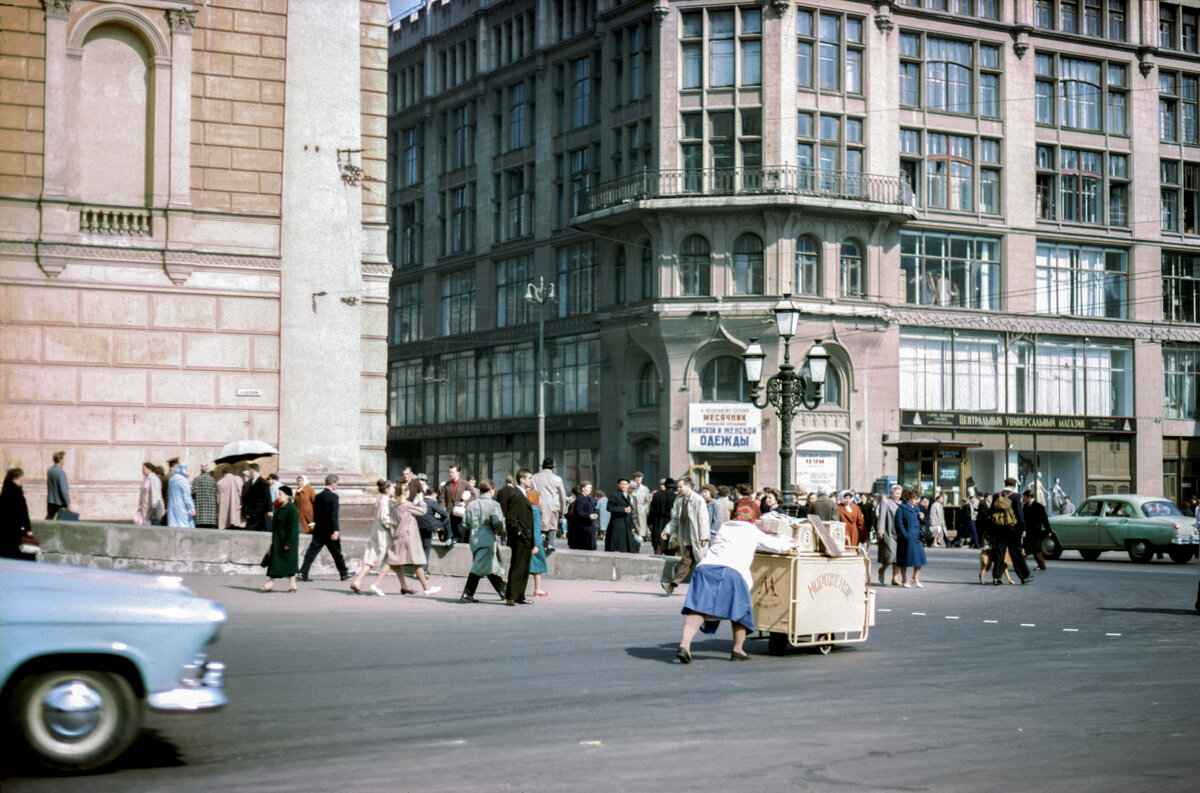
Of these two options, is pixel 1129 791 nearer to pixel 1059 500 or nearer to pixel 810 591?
pixel 810 591

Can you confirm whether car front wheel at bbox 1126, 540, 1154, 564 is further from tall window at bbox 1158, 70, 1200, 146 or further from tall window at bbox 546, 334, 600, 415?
tall window at bbox 1158, 70, 1200, 146

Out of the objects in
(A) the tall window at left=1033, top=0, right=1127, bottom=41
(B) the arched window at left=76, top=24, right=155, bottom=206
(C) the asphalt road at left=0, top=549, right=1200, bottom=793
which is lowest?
(C) the asphalt road at left=0, top=549, right=1200, bottom=793

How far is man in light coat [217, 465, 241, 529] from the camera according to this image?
80.6 ft

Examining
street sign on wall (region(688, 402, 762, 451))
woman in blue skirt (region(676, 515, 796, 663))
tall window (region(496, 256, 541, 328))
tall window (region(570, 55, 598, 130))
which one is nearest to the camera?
woman in blue skirt (region(676, 515, 796, 663))

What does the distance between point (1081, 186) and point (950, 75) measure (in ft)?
25.0

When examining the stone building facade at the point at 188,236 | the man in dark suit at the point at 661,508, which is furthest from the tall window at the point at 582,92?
the man in dark suit at the point at 661,508

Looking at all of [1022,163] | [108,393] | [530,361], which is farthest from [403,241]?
[108,393]

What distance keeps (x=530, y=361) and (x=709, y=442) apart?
12.7 m

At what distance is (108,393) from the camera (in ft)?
A: 81.3

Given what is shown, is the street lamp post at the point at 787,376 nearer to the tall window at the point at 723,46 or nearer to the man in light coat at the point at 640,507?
the man in light coat at the point at 640,507

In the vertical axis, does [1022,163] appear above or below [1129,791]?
above

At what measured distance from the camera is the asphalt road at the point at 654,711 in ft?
26.5

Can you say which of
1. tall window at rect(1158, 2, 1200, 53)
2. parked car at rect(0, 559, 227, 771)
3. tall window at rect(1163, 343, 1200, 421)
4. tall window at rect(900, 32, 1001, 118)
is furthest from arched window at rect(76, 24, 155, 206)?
tall window at rect(1158, 2, 1200, 53)

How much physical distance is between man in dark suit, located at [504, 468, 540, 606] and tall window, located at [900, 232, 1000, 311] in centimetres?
3765
